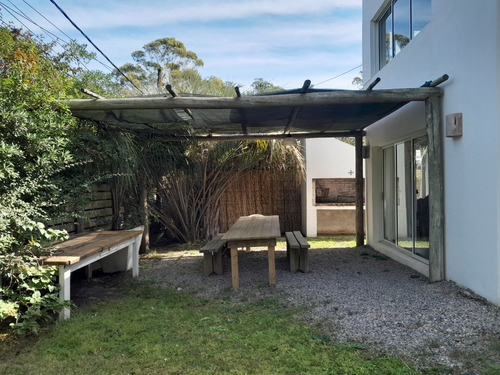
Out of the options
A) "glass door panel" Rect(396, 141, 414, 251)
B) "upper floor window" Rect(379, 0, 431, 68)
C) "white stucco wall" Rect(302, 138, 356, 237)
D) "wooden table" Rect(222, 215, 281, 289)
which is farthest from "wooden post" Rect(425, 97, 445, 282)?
"white stucco wall" Rect(302, 138, 356, 237)

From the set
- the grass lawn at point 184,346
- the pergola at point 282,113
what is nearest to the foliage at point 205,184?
the pergola at point 282,113

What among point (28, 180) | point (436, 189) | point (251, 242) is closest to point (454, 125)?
point (436, 189)

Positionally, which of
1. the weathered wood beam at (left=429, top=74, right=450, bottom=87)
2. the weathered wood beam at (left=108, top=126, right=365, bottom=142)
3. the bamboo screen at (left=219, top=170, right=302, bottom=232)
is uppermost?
the weathered wood beam at (left=429, top=74, right=450, bottom=87)

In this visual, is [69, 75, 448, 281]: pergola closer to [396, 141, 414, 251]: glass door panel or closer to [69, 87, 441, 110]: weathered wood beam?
[69, 87, 441, 110]: weathered wood beam

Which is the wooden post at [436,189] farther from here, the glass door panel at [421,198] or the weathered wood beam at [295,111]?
the weathered wood beam at [295,111]

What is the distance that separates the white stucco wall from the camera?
9.38 metres

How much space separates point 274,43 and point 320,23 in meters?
4.45

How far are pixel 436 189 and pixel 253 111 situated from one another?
2.71 meters

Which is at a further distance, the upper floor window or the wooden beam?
the wooden beam

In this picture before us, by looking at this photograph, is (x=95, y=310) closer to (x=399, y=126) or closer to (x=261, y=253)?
→ (x=261, y=253)

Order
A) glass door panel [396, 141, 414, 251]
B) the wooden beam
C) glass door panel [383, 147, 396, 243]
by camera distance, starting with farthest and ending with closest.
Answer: the wooden beam, glass door panel [383, 147, 396, 243], glass door panel [396, 141, 414, 251]

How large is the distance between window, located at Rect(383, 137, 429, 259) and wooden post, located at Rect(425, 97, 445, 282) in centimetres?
61

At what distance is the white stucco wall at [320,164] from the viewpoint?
30.8 ft

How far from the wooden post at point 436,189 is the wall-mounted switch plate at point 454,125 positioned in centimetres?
26
